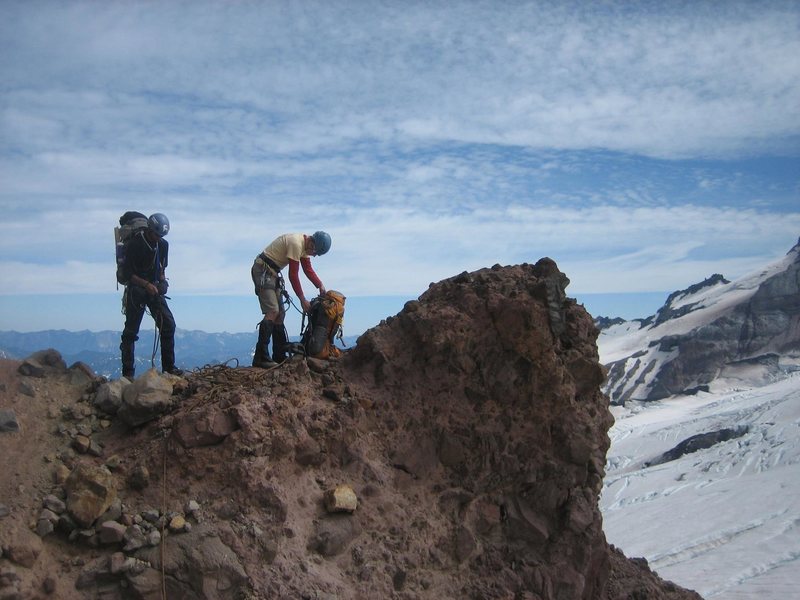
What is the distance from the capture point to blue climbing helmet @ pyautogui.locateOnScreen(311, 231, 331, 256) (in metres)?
8.70

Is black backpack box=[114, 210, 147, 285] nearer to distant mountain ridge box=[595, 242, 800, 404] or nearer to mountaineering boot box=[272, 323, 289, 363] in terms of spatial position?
mountaineering boot box=[272, 323, 289, 363]

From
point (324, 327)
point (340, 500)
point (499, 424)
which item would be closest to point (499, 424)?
point (499, 424)

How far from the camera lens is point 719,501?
98.4 ft

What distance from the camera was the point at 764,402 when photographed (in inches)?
1746

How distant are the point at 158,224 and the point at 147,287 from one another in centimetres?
80

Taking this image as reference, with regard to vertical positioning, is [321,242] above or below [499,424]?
above

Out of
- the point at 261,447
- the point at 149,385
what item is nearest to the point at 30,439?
the point at 149,385

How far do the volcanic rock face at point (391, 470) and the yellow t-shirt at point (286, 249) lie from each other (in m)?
1.75

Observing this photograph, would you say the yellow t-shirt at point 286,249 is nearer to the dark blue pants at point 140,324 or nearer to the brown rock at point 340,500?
the dark blue pants at point 140,324

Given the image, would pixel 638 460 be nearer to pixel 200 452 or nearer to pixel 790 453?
pixel 790 453

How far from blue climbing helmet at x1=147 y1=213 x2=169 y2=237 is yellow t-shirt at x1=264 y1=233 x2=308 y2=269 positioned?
1271 millimetres

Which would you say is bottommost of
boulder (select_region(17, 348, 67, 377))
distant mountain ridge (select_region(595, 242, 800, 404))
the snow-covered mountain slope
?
the snow-covered mountain slope

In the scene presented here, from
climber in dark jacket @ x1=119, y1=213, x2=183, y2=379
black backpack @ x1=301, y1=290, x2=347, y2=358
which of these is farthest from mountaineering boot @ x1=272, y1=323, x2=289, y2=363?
climber in dark jacket @ x1=119, y1=213, x2=183, y2=379

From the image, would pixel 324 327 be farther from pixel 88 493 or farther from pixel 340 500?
pixel 88 493
